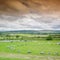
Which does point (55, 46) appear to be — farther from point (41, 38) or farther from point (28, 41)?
point (28, 41)

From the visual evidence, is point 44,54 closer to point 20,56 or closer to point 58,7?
point 20,56

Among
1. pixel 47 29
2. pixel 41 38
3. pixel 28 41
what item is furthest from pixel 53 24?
pixel 28 41

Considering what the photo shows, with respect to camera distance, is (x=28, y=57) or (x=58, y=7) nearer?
(x=28, y=57)

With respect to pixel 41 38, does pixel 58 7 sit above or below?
above

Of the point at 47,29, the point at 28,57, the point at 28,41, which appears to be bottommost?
the point at 28,57

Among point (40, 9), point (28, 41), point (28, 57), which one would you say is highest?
point (40, 9)

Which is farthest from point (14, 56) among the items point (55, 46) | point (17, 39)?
point (55, 46)
